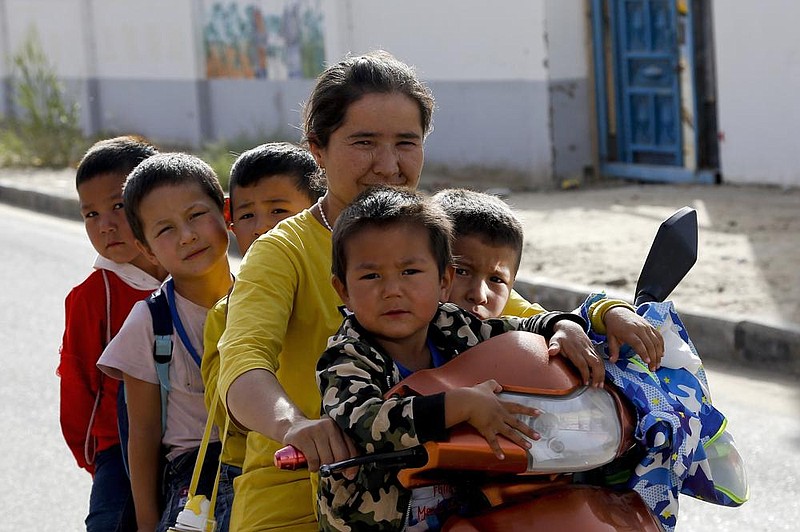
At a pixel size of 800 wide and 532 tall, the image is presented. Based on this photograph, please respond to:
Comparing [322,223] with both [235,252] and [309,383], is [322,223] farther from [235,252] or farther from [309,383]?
[235,252]

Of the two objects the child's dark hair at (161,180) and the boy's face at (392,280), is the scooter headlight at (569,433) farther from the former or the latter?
the child's dark hair at (161,180)

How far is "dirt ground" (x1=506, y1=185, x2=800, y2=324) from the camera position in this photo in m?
6.80

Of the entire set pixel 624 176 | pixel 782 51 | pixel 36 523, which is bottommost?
pixel 36 523

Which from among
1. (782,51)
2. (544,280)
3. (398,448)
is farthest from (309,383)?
(782,51)

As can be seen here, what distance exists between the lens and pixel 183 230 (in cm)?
262

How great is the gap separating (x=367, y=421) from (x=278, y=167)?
1228 mm

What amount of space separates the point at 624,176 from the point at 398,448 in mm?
10250

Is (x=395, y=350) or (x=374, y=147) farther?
(x=374, y=147)

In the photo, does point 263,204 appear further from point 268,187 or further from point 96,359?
point 96,359

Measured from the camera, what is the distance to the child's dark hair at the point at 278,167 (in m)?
2.87

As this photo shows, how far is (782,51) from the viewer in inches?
390

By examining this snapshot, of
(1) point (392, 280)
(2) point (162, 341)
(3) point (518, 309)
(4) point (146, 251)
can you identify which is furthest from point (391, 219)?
(4) point (146, 251)

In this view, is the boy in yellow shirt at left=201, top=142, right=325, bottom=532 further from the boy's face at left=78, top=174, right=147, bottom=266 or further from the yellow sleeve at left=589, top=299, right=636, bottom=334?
the yellow sleeve at left=589, top=299, right=636, bottom=334

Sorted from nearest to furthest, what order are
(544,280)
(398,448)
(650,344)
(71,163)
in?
1. (398,448)
2. (650,344)
3. (544,280)
4. (71,163)
